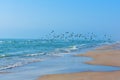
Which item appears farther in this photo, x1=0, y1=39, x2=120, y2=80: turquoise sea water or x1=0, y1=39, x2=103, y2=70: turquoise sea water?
x1=0, y1=39, x2=103, y2=70: turquoise sea water

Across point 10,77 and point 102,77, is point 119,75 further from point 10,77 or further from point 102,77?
point 10,77

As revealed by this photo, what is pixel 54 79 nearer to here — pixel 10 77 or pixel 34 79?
pixel 34 79

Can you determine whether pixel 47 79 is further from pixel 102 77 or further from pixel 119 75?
pixel 119 75

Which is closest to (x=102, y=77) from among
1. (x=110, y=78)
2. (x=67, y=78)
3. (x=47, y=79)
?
(x=110, y=78)

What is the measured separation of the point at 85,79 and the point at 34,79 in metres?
2.48

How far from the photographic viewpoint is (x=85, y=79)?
14.4 metres

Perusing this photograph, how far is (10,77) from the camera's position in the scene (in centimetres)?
1572

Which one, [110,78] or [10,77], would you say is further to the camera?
[10,77]

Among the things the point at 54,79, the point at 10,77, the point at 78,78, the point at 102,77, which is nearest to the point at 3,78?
the point at 10,77

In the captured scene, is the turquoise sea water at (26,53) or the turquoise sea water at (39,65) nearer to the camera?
the turquoise sea water at (39,65)

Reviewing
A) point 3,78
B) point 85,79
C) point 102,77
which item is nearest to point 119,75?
point 102,77

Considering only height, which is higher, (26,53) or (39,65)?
(39,65)

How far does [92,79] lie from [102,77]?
0.79 meters

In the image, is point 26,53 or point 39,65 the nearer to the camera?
point 39,65
